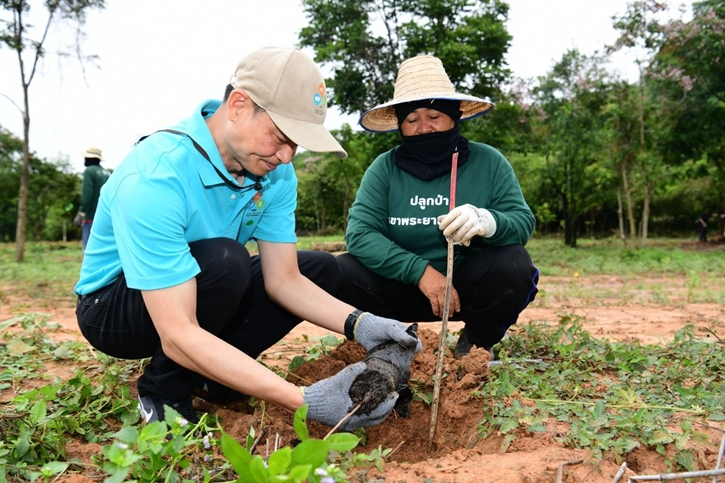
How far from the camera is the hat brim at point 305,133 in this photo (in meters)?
1.72

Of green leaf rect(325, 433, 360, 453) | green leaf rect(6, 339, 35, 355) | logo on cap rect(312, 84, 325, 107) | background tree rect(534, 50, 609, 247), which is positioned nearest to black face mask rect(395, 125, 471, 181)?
logo on cap rect(312, 84, 325, 107)

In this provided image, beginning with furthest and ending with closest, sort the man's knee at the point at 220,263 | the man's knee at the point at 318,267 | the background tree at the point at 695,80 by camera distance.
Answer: the background tree at the point at 695,80 → the man's knee at the point at 318,267 → the man's knee at the point at 220,263

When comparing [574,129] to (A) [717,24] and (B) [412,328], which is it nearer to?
(A) [717,24]

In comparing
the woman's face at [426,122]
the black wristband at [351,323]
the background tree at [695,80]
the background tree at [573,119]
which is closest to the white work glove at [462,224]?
the black wristband at [351,323]

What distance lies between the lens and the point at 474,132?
12.4m

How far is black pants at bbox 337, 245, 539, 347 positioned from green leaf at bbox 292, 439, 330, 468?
1.46 m

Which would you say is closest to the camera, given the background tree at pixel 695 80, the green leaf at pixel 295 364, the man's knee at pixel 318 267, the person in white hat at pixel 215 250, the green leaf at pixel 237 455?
the green leaf at pixel 237 455

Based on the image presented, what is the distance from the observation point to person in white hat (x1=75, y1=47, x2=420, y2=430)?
1.71m

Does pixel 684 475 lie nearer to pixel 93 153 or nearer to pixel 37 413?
pixel 37 413

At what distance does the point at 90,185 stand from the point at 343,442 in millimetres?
7010

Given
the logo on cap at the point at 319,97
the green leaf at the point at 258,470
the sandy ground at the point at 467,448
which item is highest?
the logo on cap at the point at 319,97

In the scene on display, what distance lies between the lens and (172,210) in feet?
5.83

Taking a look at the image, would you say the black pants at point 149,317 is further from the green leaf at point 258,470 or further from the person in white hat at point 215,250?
the green leaf at point 258,470

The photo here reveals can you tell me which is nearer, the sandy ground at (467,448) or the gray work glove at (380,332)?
the sandy ground at (467,448)
